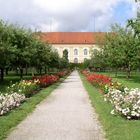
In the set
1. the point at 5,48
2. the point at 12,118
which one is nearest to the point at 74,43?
the point at 5,48

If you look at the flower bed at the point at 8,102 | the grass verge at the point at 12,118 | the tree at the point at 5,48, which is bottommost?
the grass verge at the point at 12,118

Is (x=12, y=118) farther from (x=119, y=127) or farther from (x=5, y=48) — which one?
(x=5, y=48)

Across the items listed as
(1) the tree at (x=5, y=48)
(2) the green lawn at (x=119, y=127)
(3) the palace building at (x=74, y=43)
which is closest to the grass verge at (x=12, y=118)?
(2) the green lawn at (x=119, y=127)

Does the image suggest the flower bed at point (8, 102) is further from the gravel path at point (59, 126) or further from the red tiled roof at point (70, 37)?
the red tiled roof at point (70, 37)

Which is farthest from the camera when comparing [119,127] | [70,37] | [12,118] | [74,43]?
[70,37]

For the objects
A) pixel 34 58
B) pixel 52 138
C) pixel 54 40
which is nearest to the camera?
pixel 52 138

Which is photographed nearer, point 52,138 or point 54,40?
A: point 52,138

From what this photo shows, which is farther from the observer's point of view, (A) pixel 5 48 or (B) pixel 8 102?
(A) pixel 5 48

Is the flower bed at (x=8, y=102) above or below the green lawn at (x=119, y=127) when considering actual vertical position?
above

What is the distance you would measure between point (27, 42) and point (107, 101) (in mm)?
22711

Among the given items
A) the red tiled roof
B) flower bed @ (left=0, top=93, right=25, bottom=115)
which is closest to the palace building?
the red tiled roof

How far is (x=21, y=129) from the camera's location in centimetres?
1167

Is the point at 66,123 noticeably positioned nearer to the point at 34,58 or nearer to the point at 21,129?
the point at 21,129

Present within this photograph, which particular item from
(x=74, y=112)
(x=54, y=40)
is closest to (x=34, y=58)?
(x=74, y=112)
